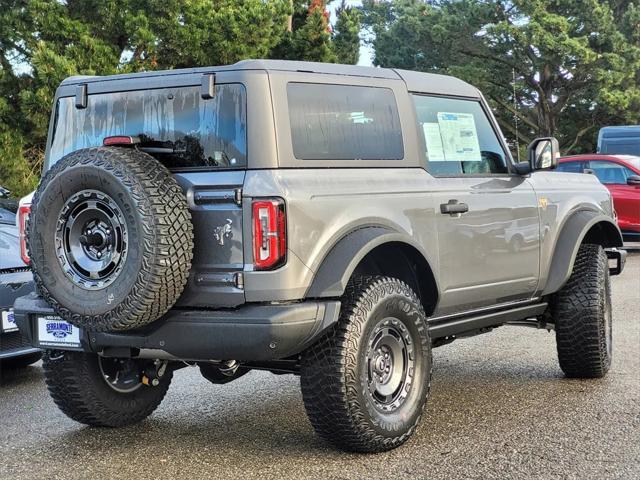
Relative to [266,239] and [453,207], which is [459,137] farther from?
[266,239]

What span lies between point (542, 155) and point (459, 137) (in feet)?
1.87

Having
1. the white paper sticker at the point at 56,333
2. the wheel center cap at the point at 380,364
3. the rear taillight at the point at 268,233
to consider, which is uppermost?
the rear taillight at the point at 268,233

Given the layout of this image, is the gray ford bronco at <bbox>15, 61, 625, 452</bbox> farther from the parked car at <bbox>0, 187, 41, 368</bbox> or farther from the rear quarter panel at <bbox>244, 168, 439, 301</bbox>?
the parked car at <bbox>0, 187, 41, 368</bbox>

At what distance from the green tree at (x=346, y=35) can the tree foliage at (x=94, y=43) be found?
3009mm

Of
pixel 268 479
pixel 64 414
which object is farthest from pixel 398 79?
pixel 64 414

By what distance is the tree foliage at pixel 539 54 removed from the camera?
30859mm

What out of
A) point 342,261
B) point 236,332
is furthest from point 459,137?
point 236,332

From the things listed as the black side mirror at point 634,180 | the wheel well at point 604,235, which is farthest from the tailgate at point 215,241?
the black side mirror at point 634,180

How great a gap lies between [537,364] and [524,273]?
131 cm

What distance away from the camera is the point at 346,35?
20766mm

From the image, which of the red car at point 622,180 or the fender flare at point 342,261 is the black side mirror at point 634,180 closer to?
the red car at point 622,180

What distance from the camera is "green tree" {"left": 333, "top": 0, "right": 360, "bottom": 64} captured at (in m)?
20.7

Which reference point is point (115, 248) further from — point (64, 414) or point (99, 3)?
point (99, 3)

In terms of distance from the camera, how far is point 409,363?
14.9ft
